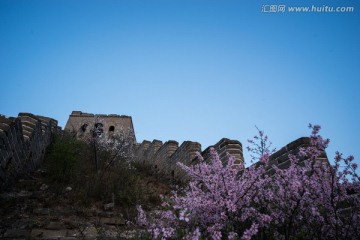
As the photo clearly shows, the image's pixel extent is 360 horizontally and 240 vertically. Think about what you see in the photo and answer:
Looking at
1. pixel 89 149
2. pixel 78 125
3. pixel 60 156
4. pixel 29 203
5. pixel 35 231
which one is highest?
pixel 78 125

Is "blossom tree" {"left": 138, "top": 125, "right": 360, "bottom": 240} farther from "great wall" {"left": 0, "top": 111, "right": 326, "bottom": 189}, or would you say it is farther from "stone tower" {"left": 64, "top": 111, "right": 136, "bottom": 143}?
"stone tower" {"left": 64, "top": 111, "right": 136, "bottom": 143}

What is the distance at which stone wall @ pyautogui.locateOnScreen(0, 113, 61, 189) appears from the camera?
4603 mm

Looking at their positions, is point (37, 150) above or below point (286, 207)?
above

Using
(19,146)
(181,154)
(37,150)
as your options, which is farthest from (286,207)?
(37,150)

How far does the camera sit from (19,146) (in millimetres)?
5410

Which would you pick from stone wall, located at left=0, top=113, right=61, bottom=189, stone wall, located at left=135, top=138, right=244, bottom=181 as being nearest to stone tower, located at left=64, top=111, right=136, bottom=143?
stone wall, located at left=135, top=138, right=244, bottom=181

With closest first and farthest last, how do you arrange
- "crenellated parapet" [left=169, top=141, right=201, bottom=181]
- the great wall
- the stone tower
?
the great wall < "crenellated parapet" [left=169, top=141, right=201, bottom=181] < the stone tower

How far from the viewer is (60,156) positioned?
237 inches

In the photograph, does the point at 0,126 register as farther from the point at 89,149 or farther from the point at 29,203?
the point at 89,149

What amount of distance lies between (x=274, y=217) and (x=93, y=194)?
3807mm

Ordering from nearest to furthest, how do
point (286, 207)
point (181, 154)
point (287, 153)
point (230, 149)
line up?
point (286, 207)
point (287, 153)
point (230, 149)
point (181, 154)

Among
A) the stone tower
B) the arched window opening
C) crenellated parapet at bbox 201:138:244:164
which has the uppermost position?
the stone tower

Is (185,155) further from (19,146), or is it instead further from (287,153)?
(19,146)

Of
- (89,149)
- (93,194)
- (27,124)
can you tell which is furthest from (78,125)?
(93,194)
